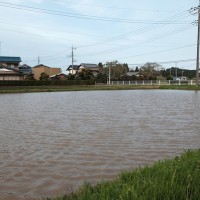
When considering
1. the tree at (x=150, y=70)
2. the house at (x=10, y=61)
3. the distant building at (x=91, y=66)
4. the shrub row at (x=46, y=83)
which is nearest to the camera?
the shrub row at (x=46, y=83)

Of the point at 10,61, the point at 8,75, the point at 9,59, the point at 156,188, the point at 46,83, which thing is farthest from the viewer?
the point at 9,59

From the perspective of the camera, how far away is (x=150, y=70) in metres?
106

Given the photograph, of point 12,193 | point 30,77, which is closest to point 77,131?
point 12,193

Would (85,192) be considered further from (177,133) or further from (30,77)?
(30,77)

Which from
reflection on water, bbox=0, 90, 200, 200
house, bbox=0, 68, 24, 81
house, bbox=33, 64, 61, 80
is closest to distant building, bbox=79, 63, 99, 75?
house, bbox=33, 64, 61, 80

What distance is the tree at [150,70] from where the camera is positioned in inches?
4119

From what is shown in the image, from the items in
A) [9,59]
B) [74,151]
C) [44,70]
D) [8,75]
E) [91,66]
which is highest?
[9,59]

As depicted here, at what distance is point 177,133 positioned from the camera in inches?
395

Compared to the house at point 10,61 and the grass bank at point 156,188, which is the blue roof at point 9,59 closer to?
the house at point 10,61

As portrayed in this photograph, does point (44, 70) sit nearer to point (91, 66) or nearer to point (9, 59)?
point (91, 66)

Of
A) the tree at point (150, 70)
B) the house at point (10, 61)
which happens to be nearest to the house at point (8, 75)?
the house at point (10, 61)

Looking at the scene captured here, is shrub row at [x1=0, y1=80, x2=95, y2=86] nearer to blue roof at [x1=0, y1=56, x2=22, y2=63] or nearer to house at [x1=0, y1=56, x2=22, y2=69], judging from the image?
house at [x1=0, y1=56, x2=22, y2=69]

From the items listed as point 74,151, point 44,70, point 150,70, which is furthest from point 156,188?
point 44,70

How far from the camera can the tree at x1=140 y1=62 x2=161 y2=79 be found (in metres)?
105
